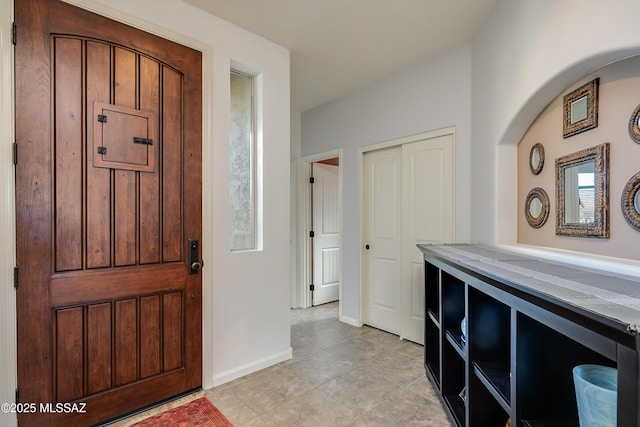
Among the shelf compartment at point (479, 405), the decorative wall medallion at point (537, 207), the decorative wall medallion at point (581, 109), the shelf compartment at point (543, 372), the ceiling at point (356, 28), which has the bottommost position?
the shelf compartment at point (479, 405)

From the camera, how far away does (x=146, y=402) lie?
1951 mm

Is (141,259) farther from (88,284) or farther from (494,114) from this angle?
(494,114)

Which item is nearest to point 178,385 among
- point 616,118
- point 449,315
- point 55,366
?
point 55,366

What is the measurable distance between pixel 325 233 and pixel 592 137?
328cm

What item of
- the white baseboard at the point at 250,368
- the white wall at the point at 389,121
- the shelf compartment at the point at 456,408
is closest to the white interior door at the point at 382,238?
the white wall at the point at 389,121

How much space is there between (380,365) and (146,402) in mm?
1699

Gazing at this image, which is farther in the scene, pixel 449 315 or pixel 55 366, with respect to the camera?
pixel 449 315

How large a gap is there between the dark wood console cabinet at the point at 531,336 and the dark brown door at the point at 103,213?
5.55ft

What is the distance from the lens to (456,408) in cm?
179

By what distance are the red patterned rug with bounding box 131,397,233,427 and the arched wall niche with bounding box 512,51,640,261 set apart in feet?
6.95

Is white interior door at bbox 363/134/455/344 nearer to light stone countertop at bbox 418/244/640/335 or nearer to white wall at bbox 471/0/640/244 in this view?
white wall at bbox 471/0/640/244

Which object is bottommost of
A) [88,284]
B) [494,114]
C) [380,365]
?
[380,365]

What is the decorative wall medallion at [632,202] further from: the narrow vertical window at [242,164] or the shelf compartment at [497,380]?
the narrow vertical window at [242,164]

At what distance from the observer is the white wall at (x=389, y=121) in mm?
2691
